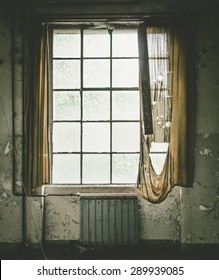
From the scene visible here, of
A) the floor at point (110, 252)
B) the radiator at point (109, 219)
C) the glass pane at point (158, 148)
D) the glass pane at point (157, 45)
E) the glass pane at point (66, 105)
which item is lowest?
the floor at point (110, 252)

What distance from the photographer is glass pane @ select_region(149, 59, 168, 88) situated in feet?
12.6

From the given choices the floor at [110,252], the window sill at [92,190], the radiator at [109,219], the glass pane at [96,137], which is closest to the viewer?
the floor at [110,252]

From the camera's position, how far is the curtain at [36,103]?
3850 millimetres

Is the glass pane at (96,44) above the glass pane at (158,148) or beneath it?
above

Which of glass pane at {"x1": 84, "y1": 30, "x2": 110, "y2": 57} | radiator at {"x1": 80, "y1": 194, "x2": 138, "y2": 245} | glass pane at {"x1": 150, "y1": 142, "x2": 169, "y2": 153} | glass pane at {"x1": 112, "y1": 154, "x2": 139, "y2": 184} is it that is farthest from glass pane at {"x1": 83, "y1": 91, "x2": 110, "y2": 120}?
radiator at {"x1": 80, "y1": 194, "x2": 138, "y2": 245}

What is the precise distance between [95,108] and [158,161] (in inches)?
38.6

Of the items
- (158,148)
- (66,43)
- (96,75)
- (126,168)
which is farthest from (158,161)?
(66,43)

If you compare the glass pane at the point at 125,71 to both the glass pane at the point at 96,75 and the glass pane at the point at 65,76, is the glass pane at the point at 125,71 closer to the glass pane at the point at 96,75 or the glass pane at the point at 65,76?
the glass pane at the point at 96,75

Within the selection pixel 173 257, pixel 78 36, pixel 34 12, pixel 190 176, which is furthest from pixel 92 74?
pixel 173 257

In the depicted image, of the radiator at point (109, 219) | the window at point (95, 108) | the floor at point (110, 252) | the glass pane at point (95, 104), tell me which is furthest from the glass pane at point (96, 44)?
the floor at point (110, 252)

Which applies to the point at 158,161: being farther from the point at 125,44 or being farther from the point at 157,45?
the point at 125,44

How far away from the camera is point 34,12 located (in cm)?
388

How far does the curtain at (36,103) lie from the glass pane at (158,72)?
3.90ft

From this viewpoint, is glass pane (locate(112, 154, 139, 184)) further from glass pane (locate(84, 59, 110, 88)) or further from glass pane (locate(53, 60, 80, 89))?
glass pane (locate(53, 60, 80, 89))
